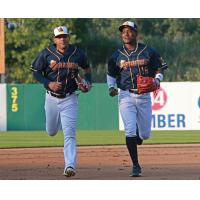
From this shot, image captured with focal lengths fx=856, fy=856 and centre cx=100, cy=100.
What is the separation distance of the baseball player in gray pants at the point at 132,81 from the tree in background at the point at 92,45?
2869 cm

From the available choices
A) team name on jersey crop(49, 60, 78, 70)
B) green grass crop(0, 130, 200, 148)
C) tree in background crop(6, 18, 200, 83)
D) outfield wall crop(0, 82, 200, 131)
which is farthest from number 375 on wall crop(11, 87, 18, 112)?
team name on jersey crop(49, 60, 78, 70)

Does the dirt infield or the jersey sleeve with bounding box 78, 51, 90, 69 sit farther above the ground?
the jersey sleeve with bounding box 78, 51, 90, 69

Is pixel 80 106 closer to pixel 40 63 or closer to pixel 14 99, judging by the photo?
pixel 14 99

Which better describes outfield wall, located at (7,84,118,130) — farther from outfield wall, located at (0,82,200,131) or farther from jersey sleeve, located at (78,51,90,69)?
jersey sleeve, located at (78,51,90,69)

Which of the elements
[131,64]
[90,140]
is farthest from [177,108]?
[131,64]

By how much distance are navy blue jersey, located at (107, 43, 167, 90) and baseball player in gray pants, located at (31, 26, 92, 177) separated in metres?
0.44

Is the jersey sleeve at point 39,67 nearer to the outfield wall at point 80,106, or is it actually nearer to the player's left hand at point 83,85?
the player's left hand at point 83,85

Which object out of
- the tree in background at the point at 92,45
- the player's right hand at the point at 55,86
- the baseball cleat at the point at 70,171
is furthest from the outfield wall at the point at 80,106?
the baseball cleat at the point at 70,171

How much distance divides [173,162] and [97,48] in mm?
33211

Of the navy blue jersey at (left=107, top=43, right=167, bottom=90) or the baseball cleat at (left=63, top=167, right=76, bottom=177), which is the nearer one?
the baseball cleat at (left=63, top=167, right=76, bottom=177)

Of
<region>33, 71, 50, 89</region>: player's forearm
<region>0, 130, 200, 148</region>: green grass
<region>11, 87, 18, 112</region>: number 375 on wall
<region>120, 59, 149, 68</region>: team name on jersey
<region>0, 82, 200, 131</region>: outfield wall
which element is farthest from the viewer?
<region>11, 87, 18, 112</region>: number 375 on wall

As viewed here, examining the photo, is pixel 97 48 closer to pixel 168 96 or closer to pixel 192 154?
pixel 168 96

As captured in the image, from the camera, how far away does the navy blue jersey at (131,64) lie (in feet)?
35.1

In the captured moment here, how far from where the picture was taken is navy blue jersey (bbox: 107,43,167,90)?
1069cm
